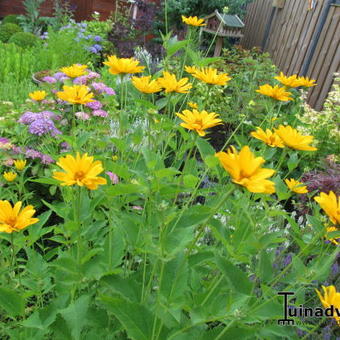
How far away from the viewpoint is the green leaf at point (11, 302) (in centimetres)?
76

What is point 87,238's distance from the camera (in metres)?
0.95

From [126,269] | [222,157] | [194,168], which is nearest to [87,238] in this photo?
[126,269]

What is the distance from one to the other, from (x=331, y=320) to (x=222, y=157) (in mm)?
1107

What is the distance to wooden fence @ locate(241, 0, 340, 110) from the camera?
150 inches

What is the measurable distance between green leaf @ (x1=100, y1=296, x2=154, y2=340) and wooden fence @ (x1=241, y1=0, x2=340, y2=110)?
3.66 m

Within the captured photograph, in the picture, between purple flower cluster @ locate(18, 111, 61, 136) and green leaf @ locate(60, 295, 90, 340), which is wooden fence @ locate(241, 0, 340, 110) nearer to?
purple flower cluster @ locate(18, 111, 61, 136)

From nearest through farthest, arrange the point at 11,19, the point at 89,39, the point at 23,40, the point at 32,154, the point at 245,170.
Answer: the point at 245,170 → the point at 32,154 → the point at 89,39 → the point at 23,40 → the point at 11,19

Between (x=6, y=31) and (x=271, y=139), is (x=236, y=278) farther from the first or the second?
(x=6, y=31)

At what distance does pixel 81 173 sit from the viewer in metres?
0.67

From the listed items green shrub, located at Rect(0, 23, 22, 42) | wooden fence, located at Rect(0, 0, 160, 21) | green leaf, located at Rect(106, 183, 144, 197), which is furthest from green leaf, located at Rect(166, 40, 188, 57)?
wooden fence, located at Rect(0, 0, 160, 21)

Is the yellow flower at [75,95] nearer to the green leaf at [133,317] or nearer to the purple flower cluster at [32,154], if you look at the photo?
the green leaf at [133,317]

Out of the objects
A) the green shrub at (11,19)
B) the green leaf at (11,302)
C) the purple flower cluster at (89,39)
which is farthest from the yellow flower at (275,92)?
the green shrub at (11,19)

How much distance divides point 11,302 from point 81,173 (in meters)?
0.33

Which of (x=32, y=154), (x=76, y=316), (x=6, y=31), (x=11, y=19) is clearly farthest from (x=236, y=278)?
(x=11, y=19)
